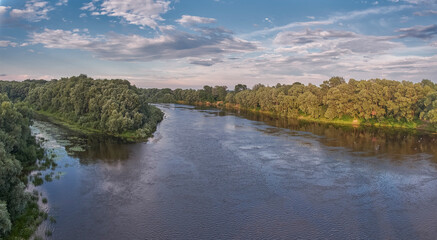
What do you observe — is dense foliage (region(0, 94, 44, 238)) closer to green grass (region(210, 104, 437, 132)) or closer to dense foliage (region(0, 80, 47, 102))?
green grass (region(210, 104, 437, 132))

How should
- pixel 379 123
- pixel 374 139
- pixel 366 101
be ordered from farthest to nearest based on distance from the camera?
pixel 379 123, pixel 366 101, pixel 374 139

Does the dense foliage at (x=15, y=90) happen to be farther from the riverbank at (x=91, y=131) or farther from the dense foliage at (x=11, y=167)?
the dense foliage at (x=11, y=167)

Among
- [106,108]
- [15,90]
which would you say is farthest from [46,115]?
[15,90]

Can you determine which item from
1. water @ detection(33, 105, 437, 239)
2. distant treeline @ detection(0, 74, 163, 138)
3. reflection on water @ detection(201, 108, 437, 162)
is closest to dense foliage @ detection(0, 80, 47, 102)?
distant treeline @ detection(0, 74, 163, 138)

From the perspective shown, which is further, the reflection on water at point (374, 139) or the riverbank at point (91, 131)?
the riverbank at point (91, 131)

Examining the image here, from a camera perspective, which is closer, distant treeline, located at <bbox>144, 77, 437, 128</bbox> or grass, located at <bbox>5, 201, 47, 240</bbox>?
grass, located at <bbox>5, 201, 47, 240</bbox>

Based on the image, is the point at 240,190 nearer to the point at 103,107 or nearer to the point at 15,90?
the point at 103,107

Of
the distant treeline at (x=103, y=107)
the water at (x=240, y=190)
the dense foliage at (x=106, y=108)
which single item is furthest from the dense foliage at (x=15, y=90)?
the water at (x=240, y=190)
